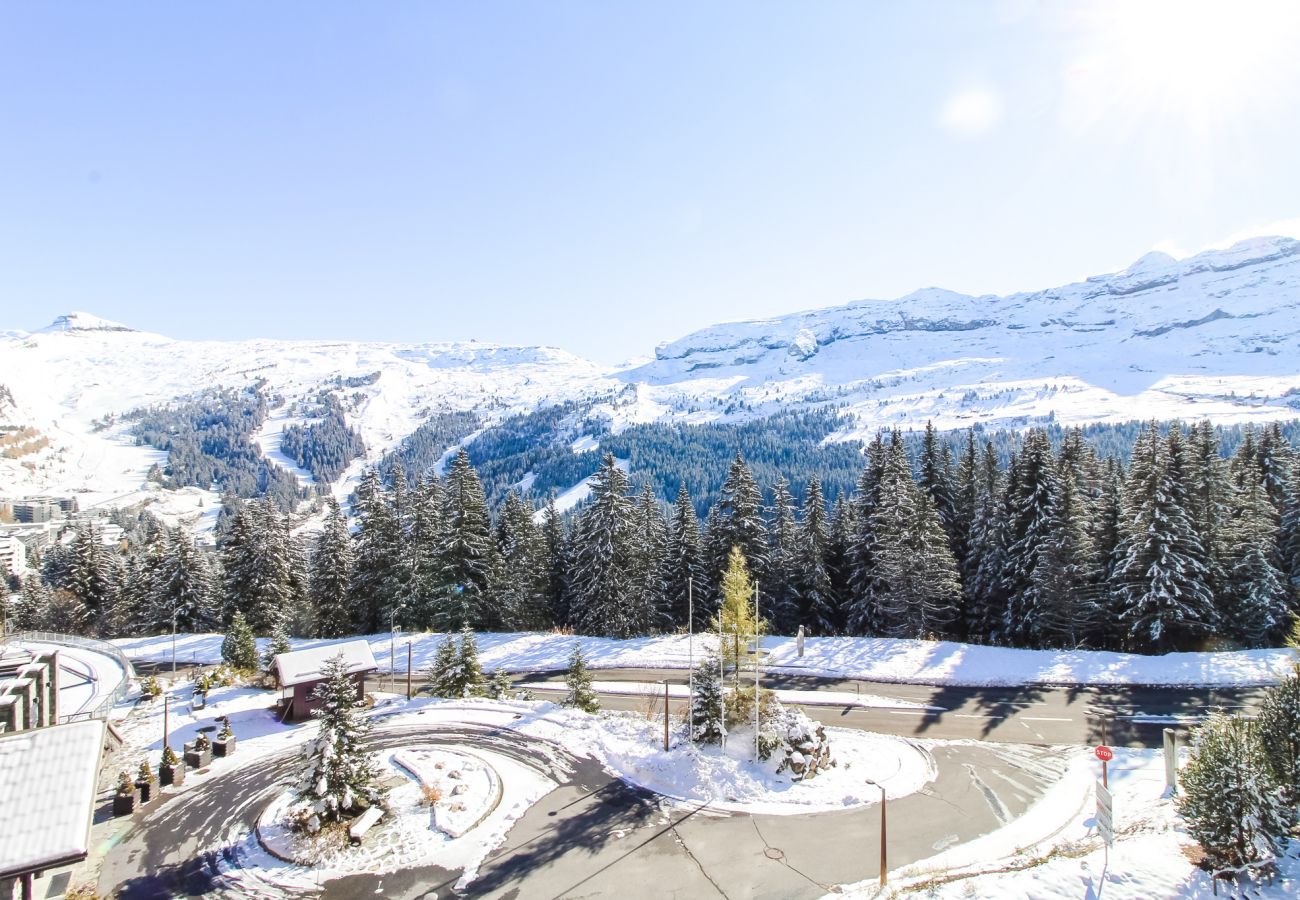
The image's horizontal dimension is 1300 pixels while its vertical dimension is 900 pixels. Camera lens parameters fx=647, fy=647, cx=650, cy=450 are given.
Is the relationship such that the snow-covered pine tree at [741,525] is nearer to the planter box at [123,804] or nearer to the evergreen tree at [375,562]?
the evergreen tree at [375,562]

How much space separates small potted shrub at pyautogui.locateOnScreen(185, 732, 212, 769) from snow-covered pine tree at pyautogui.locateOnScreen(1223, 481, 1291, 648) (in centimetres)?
5382

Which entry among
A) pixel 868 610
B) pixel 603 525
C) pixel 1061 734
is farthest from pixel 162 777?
pixel 868 610

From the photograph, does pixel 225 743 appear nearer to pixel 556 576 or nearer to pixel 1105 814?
pixel 1105 814

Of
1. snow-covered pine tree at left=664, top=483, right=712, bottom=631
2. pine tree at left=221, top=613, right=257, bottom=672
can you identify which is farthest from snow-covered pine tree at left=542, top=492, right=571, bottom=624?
pine tree at left=221, top=613, right=257, bottom=672

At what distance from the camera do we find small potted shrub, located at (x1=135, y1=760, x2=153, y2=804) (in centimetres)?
2189

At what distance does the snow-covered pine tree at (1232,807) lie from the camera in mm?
15023

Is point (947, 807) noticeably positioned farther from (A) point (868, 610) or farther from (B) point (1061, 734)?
(A) point (868, 610)

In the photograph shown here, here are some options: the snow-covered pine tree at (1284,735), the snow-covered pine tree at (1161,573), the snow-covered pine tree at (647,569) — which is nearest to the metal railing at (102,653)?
the snow-covered pine tree at (647,569)

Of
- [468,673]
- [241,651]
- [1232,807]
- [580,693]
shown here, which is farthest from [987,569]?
[241,651]

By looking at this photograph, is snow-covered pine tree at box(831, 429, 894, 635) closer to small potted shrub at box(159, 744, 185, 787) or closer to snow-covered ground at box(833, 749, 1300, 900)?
Result: snow-covered ground at box(833, 749, 1300, 900)

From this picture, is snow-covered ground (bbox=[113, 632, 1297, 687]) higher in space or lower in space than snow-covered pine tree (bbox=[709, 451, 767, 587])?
lower

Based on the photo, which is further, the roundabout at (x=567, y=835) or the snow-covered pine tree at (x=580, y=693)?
the snow-covered pine tree at (x=580, y=693)

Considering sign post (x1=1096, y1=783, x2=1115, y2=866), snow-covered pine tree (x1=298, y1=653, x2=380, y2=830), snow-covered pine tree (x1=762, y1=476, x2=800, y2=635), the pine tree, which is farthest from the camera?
snow-covered pine tree (x1=762, y1=476, x2=800, y2=635)

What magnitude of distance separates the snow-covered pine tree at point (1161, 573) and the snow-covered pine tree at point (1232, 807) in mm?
26964
